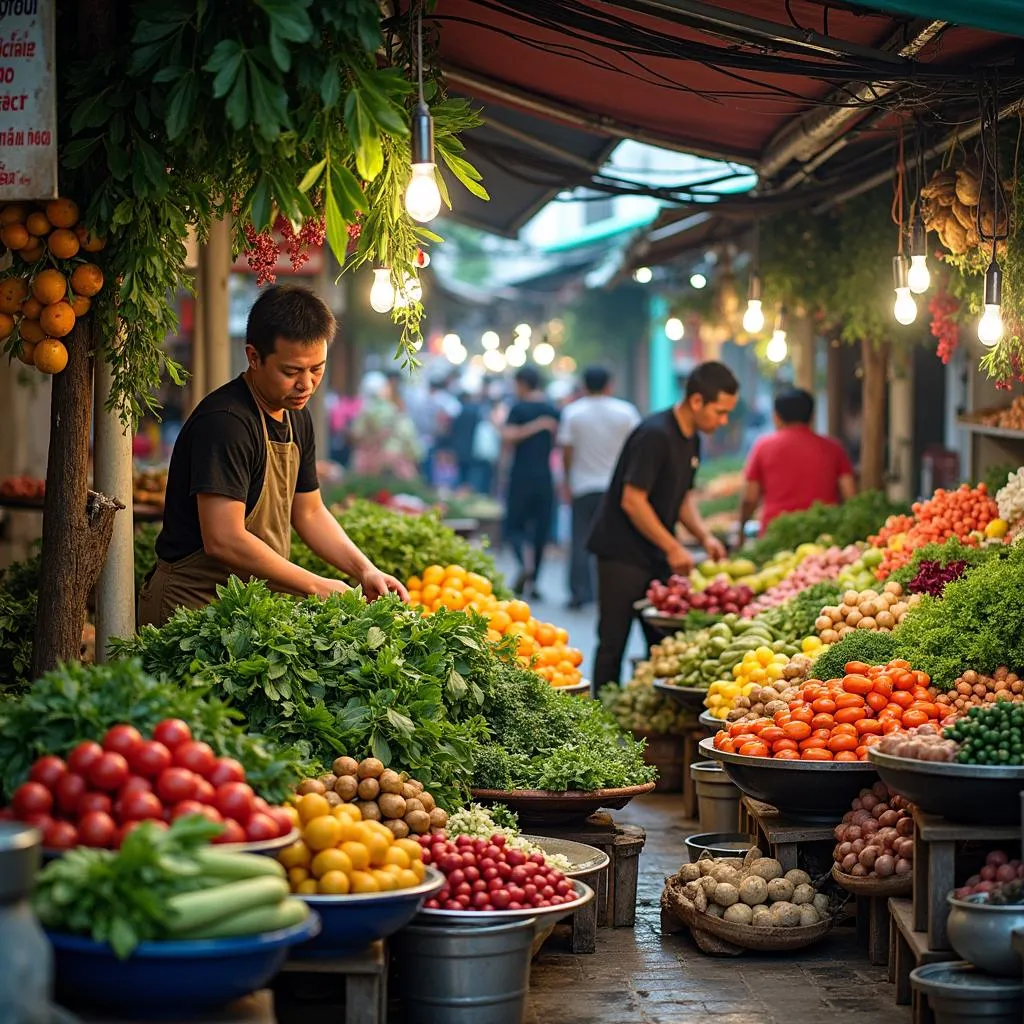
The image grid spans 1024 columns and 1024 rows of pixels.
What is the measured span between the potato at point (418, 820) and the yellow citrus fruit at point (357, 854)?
74 centimetres

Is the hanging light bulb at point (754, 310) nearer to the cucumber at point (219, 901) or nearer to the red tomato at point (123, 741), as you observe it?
the red tomato at point (123, 741)

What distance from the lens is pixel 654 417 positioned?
1027cm

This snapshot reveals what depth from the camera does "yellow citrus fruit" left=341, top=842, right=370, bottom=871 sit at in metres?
4.50

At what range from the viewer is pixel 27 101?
5023 millimetres

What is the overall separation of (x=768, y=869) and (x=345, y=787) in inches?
77.1

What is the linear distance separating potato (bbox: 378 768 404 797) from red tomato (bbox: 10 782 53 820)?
1.51 m

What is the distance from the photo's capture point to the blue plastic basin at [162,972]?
358 centimetres

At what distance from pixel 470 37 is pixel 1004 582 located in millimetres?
3666

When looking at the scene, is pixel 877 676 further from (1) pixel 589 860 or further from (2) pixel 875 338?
(2) pixel 875 338

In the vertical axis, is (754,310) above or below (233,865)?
above

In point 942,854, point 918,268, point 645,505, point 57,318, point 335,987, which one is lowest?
point 335,987

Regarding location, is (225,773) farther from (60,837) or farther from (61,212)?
(61,212)

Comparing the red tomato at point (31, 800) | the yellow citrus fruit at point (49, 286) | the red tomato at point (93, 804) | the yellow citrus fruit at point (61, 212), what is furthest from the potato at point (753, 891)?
the yellow citrus fruit at point (61, 212)

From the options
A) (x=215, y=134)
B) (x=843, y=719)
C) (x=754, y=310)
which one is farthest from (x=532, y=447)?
(x=215, y=134)
